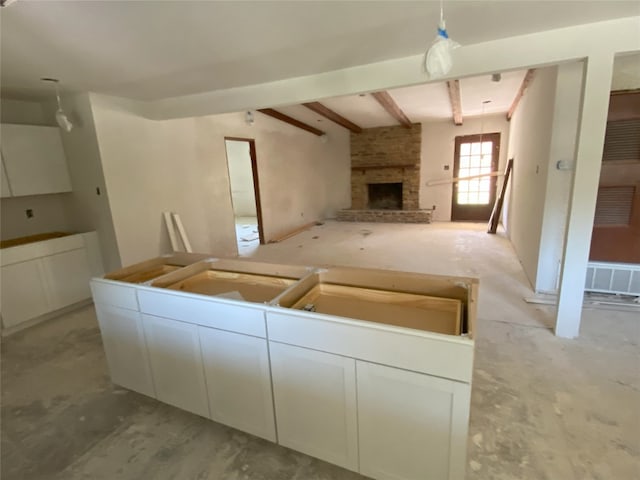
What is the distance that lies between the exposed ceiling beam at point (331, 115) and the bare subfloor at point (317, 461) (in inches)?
183

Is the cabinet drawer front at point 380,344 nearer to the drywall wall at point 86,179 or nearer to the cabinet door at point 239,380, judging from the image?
the cabinet door at point 239,380

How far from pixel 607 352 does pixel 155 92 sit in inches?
190

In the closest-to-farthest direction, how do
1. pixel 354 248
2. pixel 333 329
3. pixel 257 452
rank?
pixel 333 329 < pixel 257 452 < pixel 354 248

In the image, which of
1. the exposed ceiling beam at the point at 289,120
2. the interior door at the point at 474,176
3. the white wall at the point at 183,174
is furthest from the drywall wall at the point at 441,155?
the white wall at the point at 183,174

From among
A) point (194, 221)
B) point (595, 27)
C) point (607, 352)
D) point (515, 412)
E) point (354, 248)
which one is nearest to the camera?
point (515, 412)

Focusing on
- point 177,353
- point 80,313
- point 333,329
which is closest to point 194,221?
point 80,313

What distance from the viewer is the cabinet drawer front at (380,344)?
3.67 feet

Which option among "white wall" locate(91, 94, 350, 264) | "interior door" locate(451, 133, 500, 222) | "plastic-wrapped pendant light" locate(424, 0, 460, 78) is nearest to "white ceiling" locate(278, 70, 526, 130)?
"interior door" locate(451, 133, 500, 222)

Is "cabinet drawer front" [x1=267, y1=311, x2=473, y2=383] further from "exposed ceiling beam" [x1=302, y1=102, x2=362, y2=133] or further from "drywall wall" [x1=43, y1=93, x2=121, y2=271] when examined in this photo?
"exposed ceiling beam" [x1=302, y1=102, x2=362, y2=133]

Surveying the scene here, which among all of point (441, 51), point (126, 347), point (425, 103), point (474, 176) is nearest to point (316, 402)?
point (126, 347)

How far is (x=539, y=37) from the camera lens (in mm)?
2225

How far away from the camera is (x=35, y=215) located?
12.2ft

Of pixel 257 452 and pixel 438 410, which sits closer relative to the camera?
pixel 438 410

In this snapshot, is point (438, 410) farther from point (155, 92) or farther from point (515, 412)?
point (155, 92)
